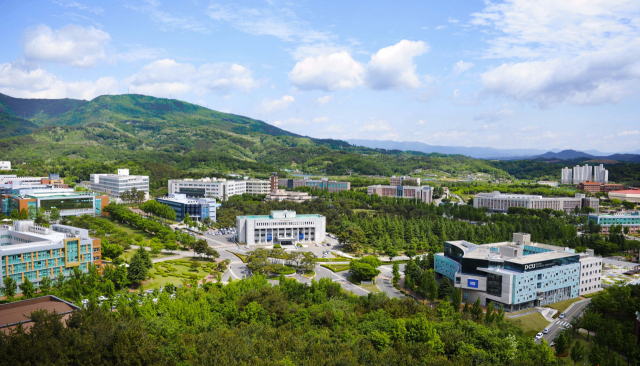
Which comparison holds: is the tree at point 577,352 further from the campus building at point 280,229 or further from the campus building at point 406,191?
the campus building at point 406,191

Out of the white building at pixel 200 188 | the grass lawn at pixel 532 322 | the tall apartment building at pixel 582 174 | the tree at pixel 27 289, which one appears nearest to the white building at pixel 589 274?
the grass lawn at pixel 532 322

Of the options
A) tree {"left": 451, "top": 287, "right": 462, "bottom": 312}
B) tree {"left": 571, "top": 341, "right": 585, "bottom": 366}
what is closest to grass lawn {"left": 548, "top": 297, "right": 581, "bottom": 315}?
tree {"left": 451, "top": 287, "right": 462, "bottom": 312}

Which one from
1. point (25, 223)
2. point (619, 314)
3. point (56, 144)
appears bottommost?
point (619, 314)

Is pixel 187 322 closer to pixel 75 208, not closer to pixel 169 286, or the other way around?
pixel 169 286

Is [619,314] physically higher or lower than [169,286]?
lower

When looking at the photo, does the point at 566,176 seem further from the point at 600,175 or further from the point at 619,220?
the point at 619,220

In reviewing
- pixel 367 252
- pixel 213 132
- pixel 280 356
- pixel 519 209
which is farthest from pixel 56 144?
pixel 280 356
